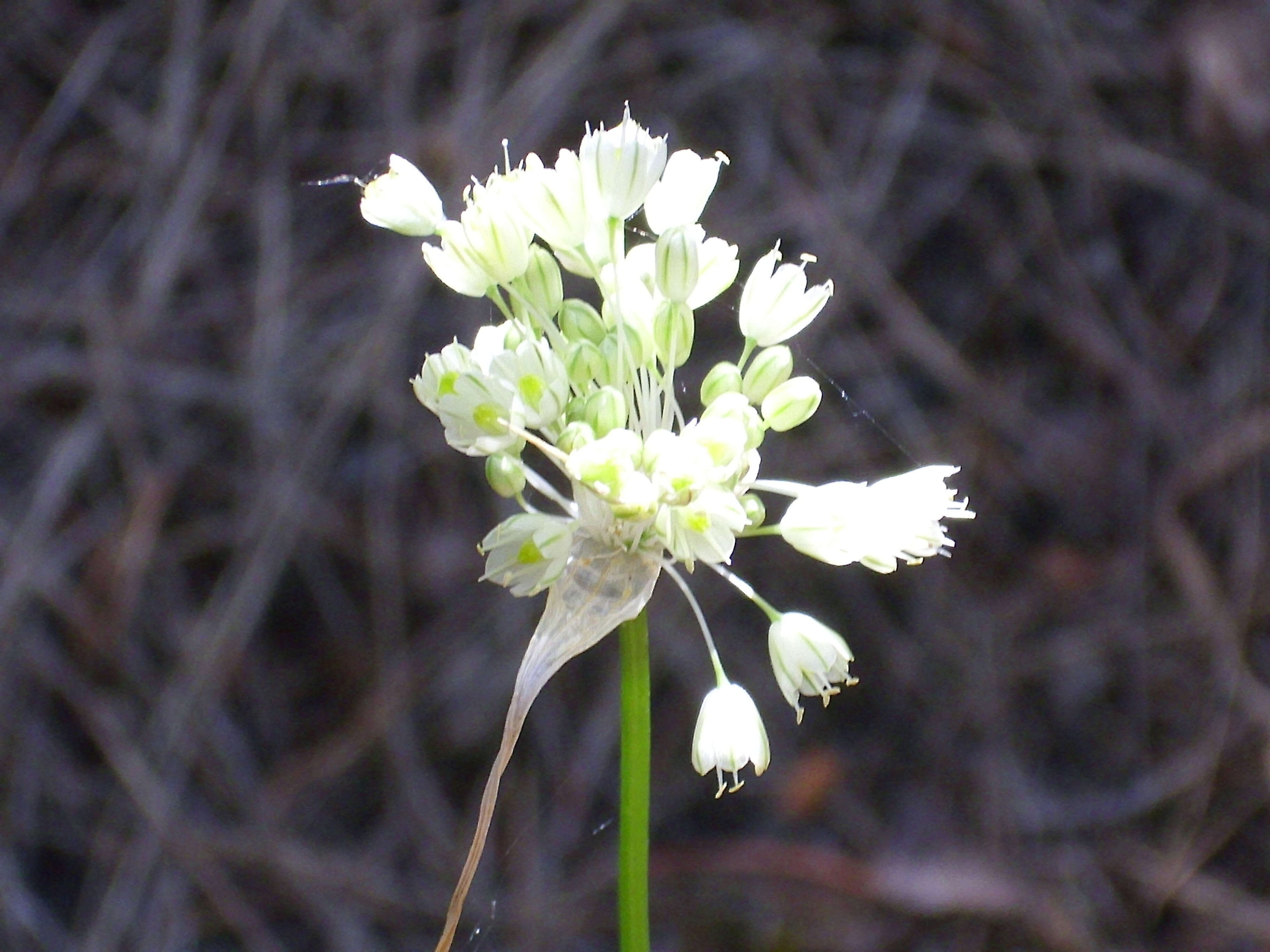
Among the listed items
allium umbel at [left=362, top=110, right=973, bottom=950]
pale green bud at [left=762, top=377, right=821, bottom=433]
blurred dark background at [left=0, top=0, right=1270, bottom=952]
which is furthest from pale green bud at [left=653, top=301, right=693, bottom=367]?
blurred dark background at [left=0, top=0, right=1270, bottom=952]

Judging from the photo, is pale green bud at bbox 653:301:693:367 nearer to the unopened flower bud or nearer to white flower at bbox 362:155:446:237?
the unopened flower bud

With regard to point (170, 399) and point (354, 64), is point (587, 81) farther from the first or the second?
point (170, 399)

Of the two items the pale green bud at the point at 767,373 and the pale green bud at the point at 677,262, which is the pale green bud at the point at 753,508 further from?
the pale green bud at the point at 677,262

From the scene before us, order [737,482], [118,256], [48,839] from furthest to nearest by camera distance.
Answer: [118,256]
[48,839]
[737,482]

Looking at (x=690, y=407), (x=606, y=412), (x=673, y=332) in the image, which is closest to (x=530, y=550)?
(x=606, y=412)

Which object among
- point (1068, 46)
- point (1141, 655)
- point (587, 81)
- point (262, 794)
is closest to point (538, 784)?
point (262, 794)

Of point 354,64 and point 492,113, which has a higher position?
point 354,64

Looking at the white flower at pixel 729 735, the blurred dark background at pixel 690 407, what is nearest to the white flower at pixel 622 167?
the white flower at pixel 729 735

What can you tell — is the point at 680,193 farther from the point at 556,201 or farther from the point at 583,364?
the point at 583,364
